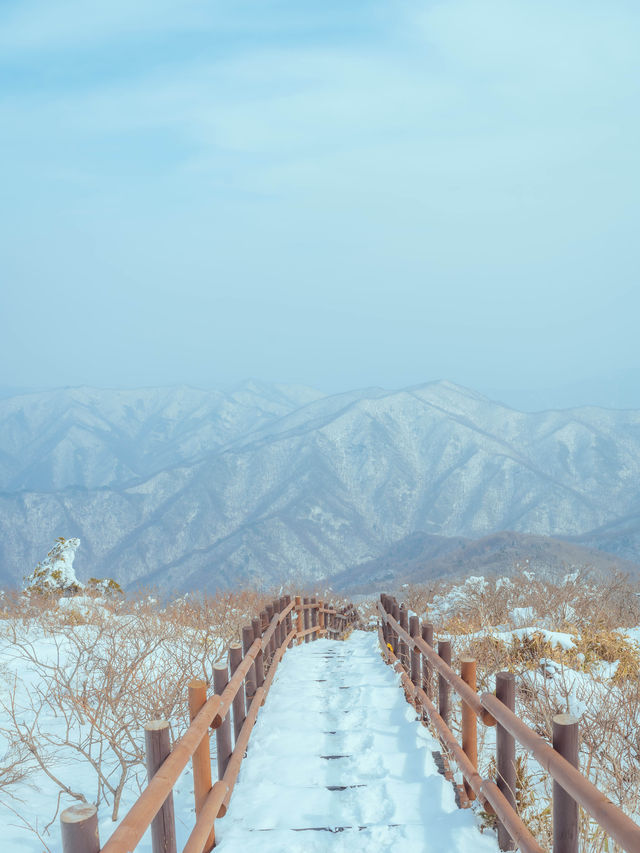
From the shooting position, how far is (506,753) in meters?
3.22

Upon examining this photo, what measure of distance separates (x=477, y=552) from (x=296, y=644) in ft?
314

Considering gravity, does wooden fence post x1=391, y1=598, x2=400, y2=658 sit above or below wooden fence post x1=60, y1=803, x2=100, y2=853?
below

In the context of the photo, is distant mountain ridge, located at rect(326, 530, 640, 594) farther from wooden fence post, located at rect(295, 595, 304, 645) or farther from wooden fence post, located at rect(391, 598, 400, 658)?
wooden fence post, located at rect(391, 598, 400, 658)

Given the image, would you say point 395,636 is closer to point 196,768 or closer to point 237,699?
point 237,699

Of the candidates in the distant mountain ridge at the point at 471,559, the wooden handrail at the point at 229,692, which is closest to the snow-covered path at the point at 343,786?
the wooden handrail at the point at 229,692

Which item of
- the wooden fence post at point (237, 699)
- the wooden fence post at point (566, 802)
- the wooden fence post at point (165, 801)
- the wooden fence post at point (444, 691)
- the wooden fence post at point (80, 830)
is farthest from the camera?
the wooden fence post at point (237, 699)

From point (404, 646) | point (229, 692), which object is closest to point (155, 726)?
point (229, 692)

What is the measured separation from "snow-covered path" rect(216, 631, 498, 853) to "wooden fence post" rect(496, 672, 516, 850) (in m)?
0.15

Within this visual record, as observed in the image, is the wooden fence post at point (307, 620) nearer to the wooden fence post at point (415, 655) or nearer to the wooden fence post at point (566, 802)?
the wooden fence post at point (415, 655)

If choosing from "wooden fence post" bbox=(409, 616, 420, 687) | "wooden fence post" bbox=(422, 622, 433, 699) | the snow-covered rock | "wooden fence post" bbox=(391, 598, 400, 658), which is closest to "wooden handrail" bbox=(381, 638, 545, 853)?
"wooden fence post" bbox=(422, 622, 433, 699)

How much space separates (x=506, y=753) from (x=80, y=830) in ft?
7.66

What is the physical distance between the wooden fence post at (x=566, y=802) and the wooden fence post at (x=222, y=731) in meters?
2.21

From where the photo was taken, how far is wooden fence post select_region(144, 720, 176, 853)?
2.57m

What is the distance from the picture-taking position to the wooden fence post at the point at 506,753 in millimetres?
3182
